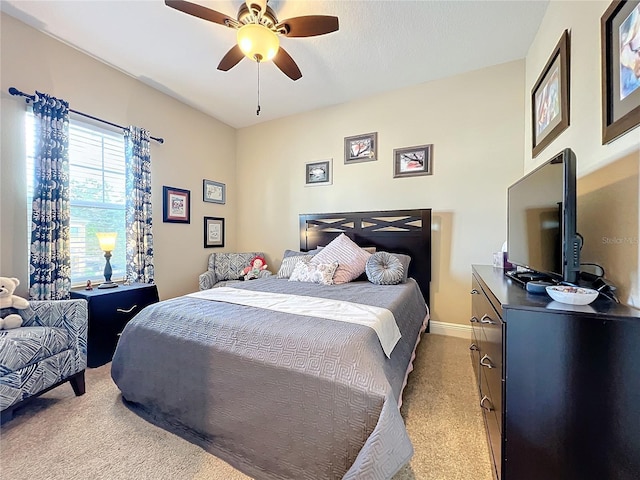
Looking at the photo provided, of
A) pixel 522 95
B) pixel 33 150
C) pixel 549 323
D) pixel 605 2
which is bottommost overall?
pixel 549 323

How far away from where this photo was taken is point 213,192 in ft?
13.2

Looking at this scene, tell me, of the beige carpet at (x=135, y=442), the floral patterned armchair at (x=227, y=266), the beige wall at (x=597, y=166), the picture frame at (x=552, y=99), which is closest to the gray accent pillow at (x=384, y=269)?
the beige carpet at (x=135, y=442)

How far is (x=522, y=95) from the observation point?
2721 mm

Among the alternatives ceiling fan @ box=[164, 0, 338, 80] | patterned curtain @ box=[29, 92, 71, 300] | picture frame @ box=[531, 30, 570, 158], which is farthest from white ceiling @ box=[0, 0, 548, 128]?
patterned curtain @ box=[29, 92, 71, 300]

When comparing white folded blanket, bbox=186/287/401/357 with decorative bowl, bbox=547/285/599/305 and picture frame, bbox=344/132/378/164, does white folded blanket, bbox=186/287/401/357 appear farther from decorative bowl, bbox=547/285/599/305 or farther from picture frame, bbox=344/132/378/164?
picture frame, bbox=344/132/378/164

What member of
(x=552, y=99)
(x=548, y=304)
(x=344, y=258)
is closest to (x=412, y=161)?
(x=552, y=99)

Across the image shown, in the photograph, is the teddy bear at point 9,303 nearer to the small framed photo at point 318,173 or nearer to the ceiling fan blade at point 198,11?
the ceiling fan blade at point 198,11

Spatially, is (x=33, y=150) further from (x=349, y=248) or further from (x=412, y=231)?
(x=412, y=231)

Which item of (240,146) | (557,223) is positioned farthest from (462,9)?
(240,146)

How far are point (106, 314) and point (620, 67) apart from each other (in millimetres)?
3786

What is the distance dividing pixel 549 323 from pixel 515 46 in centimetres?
282

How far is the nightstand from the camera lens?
7.66 feet

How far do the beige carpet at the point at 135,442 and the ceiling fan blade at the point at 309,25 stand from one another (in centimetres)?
268

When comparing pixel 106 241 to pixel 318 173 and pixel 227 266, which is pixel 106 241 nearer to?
pixel 227 266
